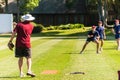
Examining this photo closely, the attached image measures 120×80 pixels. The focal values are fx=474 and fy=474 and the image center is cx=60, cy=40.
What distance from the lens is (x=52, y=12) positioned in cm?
8888

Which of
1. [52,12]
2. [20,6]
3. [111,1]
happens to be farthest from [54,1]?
[111,1]

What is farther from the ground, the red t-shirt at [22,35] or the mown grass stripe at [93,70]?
the red t-shirt at [22,35]

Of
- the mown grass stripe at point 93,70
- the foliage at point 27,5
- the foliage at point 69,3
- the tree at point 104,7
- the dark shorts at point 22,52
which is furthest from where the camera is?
the foliage at point 69,3

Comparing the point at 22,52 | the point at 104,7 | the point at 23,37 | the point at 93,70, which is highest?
the point at 23,37

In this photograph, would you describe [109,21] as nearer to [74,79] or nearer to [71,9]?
[71,9]

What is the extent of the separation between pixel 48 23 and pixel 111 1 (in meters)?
17.9

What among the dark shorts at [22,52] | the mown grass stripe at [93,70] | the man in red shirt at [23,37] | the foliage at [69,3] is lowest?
the foliage at [69,3]

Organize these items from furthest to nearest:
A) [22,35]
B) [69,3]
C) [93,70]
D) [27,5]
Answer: [69,3]
[27,5]
[93,70]
[22,35]

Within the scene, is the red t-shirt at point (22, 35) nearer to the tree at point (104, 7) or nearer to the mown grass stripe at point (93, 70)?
the mown grass stripe at point (93, 70)

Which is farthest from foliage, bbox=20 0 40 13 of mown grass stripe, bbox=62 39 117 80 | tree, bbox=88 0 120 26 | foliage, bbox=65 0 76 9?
mown grass stripe, bbox=62 39 117 80

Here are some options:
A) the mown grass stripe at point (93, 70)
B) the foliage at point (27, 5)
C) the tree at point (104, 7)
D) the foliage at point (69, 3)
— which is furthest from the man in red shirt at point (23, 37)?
the foliage at point (69, 3)

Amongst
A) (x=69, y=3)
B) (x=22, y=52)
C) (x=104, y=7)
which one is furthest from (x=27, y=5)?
(x=22, y=52)

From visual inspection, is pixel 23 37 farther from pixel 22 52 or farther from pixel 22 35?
pixel 22 52

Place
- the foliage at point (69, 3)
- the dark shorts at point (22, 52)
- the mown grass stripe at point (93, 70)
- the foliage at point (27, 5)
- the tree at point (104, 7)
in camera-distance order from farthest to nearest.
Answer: the foliage at point (69, 3) < the foliage at point (27, 5) < the tree at point (104, 7) < the dark shorts at point (22, 52) < the mown grass stripe at point (93, 70)
